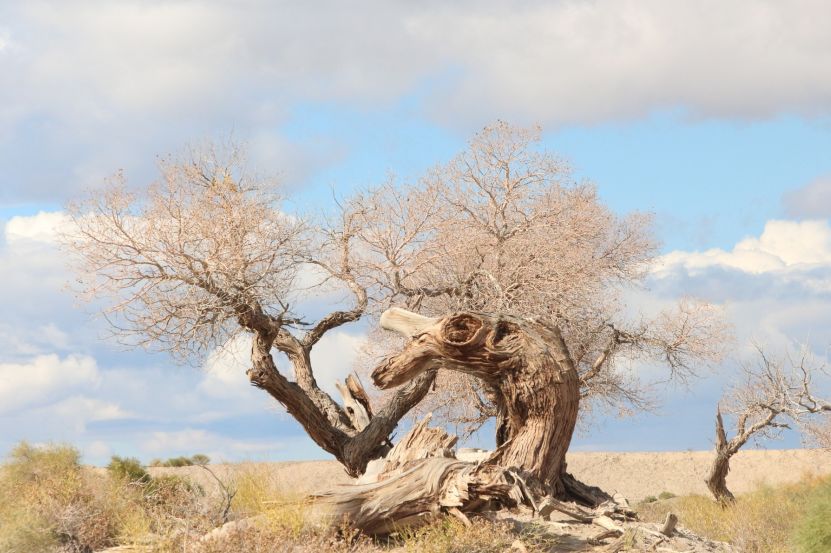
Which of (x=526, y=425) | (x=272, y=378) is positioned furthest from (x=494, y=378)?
(x=272, y=378)

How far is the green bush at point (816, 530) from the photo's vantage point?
12.4 m

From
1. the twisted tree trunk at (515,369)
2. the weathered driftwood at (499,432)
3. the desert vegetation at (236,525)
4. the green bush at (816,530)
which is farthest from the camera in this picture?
the twisted tree trunk at (515,369)

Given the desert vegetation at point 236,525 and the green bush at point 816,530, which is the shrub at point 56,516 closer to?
the desert vegetation at point 236,525

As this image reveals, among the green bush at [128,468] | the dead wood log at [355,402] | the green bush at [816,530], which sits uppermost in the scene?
the dead wood log at [355,402]

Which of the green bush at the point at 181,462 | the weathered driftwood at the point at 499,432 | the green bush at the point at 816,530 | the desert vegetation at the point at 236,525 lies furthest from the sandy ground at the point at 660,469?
the green bush at the point at 816,530

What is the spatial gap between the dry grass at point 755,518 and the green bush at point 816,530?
0.81 ft

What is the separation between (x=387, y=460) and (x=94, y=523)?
170 inches

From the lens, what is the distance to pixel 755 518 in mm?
17766

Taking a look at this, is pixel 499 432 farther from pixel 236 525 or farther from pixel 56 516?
pixel 56 516

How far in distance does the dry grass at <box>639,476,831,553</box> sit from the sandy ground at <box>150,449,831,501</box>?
34.5 ft

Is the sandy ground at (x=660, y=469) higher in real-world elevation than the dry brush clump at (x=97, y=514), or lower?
higher

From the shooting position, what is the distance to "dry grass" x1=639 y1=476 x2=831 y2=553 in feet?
47.9

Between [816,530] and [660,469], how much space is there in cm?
2680

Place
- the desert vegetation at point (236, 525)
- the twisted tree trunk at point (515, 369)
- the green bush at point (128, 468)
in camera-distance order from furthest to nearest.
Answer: the green bush at point (128, 468)
the twisted tree trunk at point (515, 369)
the desert vegetation at point (236, 525)
